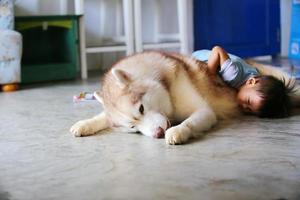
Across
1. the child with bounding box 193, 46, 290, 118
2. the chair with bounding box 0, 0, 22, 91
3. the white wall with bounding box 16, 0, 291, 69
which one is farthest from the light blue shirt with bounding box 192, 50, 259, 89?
the white wall with bounding box 16, 0, 291, 69

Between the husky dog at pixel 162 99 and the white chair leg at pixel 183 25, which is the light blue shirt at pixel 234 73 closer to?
the husky dog at pixel 162 99

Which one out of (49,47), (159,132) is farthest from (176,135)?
(49,47)

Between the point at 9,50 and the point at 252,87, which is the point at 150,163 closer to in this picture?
the point at 252,87

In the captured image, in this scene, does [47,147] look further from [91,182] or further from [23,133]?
[91,182]

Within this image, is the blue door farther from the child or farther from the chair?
the child

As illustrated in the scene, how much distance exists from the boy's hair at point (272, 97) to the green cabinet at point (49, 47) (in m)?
1.96

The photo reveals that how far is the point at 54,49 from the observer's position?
3.98 meters

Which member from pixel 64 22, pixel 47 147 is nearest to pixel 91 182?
pixel 47 147

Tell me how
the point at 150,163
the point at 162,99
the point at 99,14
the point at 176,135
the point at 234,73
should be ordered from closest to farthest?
1. the point at 150,163
2. the point at 176,135
3. the point at 162,99
4. the point at 234,73
5. the point at 99,14

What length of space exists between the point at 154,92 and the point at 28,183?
611 mm

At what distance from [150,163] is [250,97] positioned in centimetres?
73

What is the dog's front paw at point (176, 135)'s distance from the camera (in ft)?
5.14

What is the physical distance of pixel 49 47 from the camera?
3.98m

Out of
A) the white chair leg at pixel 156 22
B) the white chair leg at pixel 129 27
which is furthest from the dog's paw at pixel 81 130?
the white chair leg at pixel 156 22
